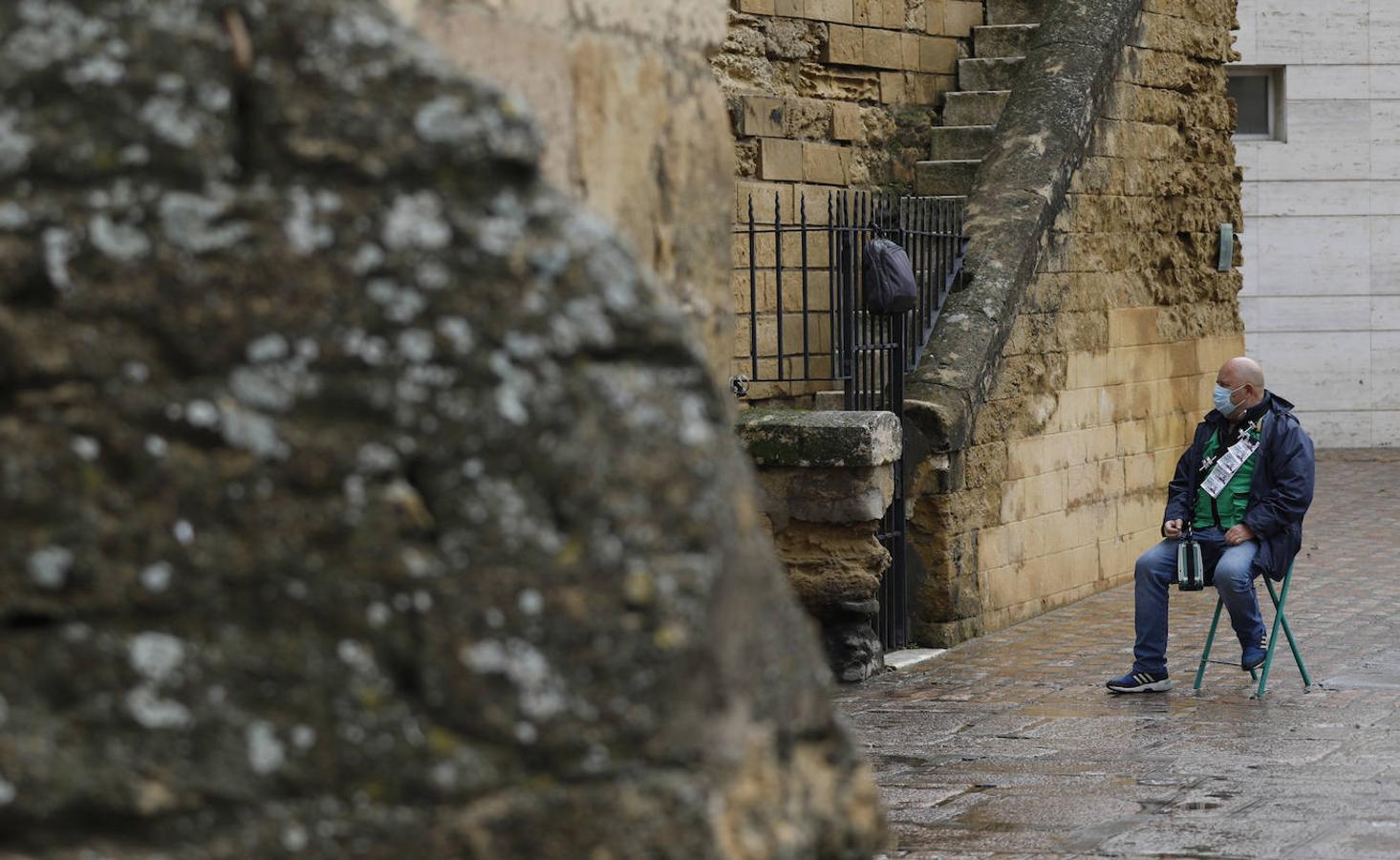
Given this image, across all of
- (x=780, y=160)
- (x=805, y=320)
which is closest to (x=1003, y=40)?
(x=780, y=160)

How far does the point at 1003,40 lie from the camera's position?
38.7 ft

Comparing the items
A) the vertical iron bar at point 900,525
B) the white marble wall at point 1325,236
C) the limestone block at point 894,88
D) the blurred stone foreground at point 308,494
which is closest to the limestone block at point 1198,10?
the limestone block at point 894,88

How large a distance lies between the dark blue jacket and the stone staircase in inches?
141

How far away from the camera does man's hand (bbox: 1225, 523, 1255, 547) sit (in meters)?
7.89

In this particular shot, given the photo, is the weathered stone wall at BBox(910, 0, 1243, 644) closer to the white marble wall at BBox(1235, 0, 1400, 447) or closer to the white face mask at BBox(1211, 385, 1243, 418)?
the white face mask at BBox(1211, 385, 1243, 418)

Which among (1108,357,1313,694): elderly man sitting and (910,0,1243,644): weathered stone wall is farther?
(910,0,1243,644): weathered stone wall

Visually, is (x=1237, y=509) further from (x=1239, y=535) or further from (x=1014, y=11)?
(x=1014, y=11)

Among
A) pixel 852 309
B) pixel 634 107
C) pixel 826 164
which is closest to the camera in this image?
pixel 634 107

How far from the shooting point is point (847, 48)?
1086 cm

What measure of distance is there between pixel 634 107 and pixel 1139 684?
5.94m

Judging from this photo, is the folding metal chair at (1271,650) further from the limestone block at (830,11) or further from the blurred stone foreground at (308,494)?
the blurred stone foreground at (308,494)

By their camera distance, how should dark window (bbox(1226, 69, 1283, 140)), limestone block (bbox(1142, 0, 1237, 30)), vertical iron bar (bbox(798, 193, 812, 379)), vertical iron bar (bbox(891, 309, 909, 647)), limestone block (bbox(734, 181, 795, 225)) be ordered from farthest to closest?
dark window (bbox(1226, 69, 1283, 140)) < limestone block (bbox(1142, 0, 1237, 30)) < limestone block (bbox(734, 181, 795, 225)) < vertical iron bar (bbox(891, 309, 909, 647)) < vertical iron bar (bbox(798, 193, 812, 379))

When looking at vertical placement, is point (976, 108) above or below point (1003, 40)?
below

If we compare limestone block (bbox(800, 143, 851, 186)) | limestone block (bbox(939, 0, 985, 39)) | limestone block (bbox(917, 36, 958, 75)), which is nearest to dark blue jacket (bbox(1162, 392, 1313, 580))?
limestone block (bbox(800, 143, 851, 186))
